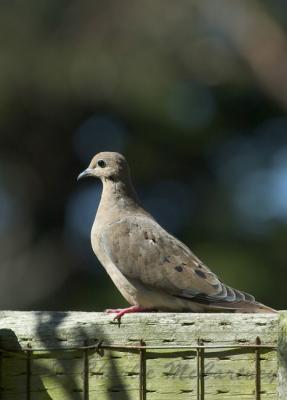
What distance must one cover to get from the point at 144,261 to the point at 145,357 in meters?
1.73

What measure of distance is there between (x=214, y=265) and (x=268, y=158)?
205 centimetres

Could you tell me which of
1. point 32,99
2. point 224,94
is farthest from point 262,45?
point 32,99

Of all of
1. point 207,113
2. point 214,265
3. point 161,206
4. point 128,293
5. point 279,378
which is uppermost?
point 207,113

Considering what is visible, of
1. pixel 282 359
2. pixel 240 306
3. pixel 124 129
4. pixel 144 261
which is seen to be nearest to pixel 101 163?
pixel 144 261

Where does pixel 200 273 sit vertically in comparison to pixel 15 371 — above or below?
above

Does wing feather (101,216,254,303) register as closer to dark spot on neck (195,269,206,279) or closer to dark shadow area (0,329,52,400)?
dark spot on neck (195,269,206,279)

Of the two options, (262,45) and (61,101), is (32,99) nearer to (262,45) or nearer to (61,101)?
(61,101)

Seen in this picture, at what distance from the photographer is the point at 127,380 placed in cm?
281

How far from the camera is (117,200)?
4.96m

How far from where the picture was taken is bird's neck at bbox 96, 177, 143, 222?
4895 mm

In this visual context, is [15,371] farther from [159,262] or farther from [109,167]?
[109,167]

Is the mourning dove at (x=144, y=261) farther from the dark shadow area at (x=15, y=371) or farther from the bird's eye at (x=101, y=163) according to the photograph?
the dark shadow area at (x=15, y=371)

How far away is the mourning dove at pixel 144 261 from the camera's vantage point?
4129 mm

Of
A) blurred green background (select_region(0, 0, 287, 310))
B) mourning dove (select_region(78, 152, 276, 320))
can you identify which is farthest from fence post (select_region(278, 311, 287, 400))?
blurred green background (select_region(0, 0, 287, 310))
